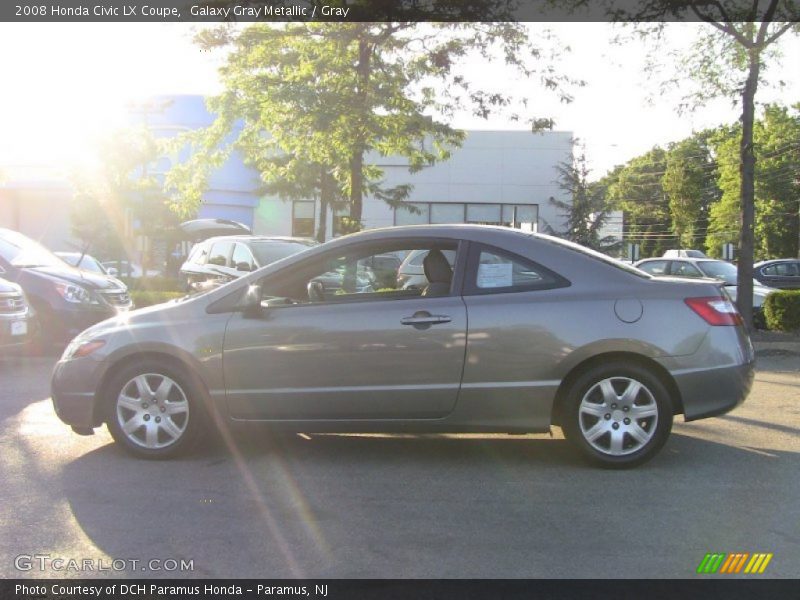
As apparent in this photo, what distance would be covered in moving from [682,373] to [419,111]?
417 inches

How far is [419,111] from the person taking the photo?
14.7m

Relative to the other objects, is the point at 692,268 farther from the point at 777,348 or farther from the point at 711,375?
the point at 711,375

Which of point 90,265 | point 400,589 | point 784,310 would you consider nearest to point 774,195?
point 784,310

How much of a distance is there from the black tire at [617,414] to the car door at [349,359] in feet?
2.76

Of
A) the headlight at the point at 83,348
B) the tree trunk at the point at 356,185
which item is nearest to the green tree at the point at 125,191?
the tree trunk at the point at 356,185

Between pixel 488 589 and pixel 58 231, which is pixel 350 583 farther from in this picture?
pixel 58 231

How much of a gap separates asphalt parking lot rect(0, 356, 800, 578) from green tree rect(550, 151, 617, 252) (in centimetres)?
2458

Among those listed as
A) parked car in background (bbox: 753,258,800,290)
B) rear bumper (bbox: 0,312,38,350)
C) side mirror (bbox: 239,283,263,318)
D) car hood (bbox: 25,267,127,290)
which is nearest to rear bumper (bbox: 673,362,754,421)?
side mirror (bbox: 239,283,263,318)

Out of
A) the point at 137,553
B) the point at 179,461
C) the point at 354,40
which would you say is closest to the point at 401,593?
the point at 137,553

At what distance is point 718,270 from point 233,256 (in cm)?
1152

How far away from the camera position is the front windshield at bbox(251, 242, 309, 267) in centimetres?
1299

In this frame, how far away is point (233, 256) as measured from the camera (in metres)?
13.5

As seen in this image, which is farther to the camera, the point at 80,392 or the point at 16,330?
the point at 16,330

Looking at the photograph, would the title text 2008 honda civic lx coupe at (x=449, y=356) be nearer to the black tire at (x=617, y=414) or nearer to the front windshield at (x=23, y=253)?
the black tire at (x=617, y=414)
